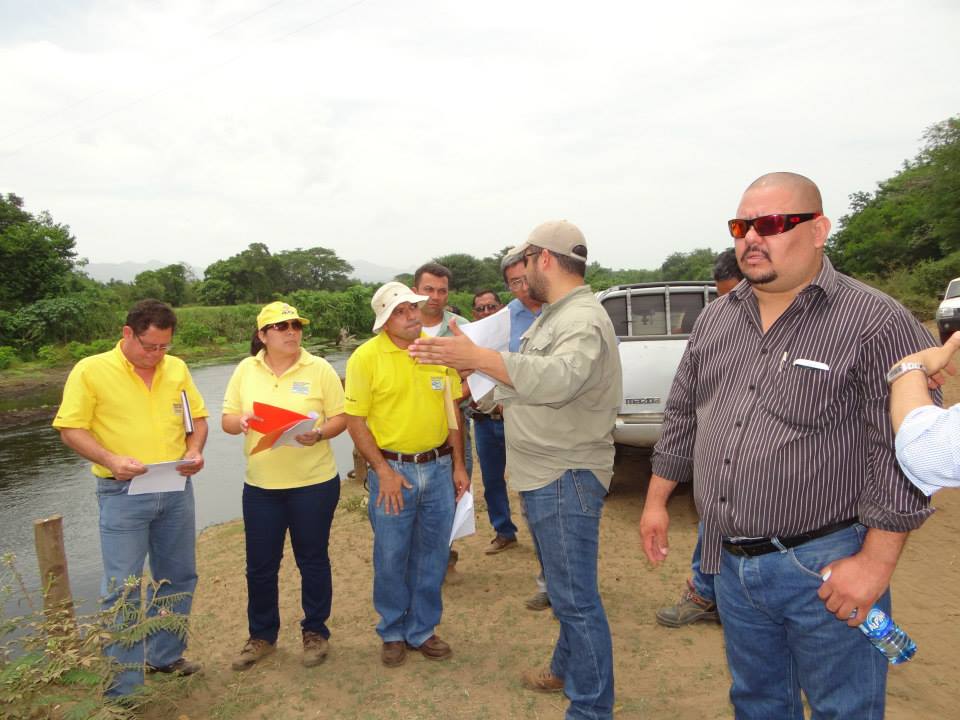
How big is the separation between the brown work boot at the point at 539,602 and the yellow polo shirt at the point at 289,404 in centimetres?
161

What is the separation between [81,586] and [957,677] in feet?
23.3

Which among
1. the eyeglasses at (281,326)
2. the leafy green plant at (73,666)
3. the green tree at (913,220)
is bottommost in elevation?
the leafy green plant at (73,666)

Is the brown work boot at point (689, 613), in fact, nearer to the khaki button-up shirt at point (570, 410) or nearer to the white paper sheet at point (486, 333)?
the khaki button-up shirt at point (570, 410)

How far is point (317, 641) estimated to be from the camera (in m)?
3.88

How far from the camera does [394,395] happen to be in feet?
11.7

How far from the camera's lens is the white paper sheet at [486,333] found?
2754 millimetres

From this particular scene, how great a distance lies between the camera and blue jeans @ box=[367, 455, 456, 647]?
11.9ft

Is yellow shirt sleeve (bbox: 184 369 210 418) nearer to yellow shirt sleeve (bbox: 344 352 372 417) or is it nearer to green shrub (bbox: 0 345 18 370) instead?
yellow shirt sleeve (bbox: 344 352 372 417)

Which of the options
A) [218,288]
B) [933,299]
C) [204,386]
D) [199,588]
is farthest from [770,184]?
[218,288]

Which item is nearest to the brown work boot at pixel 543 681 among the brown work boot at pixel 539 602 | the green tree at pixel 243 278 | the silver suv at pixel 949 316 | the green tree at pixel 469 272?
the brown work boot at pixel 539 602

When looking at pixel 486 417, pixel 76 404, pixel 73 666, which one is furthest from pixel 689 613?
pixel 76 404

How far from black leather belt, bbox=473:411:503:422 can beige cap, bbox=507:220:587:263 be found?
2308 mm

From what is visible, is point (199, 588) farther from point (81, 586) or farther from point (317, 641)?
point (317, 641)

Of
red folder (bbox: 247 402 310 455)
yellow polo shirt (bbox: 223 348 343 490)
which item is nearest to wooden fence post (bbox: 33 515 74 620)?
yellow polo shirt (bbox: 223 348 343 490)
